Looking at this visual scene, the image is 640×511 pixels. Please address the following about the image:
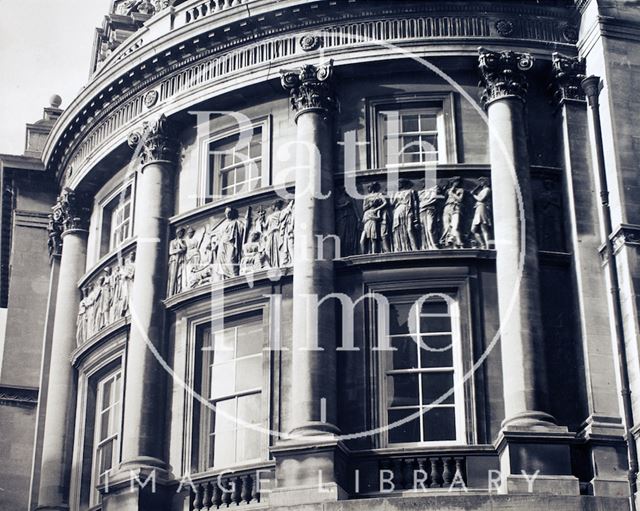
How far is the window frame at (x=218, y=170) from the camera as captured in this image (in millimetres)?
29969

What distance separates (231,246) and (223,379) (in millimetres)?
2662

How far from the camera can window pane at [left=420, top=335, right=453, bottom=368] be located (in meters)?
27.2

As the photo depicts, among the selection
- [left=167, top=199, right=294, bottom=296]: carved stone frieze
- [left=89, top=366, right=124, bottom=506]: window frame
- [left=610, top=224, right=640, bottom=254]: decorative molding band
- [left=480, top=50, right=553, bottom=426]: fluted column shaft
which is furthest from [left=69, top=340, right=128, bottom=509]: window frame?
[left=610, top=224, right=640, bottom=254]: decorative molding band

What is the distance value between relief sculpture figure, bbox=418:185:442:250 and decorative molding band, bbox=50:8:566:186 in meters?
3.21

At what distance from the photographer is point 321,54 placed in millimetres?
29812

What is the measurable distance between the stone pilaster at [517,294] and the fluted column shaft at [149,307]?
691 cm

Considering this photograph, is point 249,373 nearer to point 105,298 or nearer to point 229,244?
point 229,244

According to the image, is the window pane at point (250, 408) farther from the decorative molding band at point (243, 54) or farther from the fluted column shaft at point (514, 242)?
the decorative molding band at point (243, 54)

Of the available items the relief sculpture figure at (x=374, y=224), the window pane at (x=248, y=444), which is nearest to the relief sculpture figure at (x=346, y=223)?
the relief sculpture figure at (x=374, y=224)

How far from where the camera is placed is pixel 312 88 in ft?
96.3

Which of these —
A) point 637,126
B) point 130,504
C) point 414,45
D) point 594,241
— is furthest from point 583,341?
point 130,504

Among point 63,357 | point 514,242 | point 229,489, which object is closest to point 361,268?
point 514,242

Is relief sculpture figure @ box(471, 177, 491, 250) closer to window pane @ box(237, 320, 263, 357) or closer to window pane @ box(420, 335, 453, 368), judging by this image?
window pane @ box(420, 335, 453, 368)

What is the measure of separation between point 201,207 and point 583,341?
831cm
